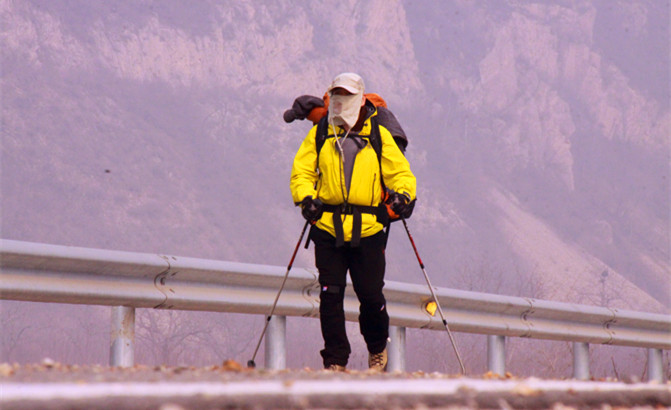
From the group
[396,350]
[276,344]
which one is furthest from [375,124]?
[396,350]

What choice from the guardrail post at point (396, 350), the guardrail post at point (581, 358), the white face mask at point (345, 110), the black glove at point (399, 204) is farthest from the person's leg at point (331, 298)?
the guardrail post at point (581, 358)

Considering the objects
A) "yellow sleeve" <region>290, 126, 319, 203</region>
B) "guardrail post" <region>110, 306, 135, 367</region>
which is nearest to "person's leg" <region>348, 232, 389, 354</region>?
"yellow sleeve" <region>290, 126, 319, 203</region>

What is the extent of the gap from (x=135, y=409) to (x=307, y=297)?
4.45 metres

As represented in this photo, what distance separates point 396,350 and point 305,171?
6.21 feet

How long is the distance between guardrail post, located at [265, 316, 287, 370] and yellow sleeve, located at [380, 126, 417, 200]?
49.8 inches

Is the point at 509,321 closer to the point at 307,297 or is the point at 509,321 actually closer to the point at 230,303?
the point at 307,297

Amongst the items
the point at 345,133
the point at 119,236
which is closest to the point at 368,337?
the point at 345,133

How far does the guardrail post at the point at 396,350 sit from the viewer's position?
7.73 metres

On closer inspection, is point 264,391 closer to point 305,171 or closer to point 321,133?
point 305,171

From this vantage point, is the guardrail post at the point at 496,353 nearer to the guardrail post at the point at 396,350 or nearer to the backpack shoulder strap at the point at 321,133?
the guardrail post at the point at 396,350

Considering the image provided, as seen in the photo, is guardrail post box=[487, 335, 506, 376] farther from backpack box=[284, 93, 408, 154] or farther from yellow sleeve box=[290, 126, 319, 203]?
yellow sleeve box=[290, 126, 319, 203]

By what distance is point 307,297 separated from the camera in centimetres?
734

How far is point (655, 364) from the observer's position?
1023 centimetres

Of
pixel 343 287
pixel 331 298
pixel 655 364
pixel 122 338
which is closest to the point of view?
pixel 122 338
